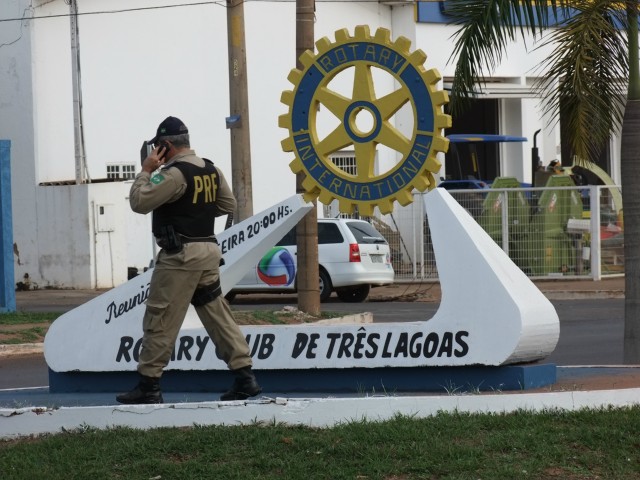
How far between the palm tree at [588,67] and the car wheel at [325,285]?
1313cm

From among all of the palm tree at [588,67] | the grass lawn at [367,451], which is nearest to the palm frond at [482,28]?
the palm tree at [588,67]

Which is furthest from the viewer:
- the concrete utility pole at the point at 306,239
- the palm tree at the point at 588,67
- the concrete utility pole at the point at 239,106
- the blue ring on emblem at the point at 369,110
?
the concrete utility pole at the point at 239,106

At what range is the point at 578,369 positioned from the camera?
1026 cm

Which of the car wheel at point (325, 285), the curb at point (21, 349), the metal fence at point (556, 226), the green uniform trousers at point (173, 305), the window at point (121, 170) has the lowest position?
the car wheel at point (325, 285)

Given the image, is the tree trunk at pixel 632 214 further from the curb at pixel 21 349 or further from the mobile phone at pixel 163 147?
the curb at pixel 21 349

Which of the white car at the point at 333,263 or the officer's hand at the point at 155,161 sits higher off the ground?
the officer's hand at the point at 155,161

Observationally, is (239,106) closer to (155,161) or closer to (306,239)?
(306,239)

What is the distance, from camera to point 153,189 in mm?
8344

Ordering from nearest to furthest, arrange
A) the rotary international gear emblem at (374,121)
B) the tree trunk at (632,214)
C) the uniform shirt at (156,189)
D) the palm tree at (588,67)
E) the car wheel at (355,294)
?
the uniform shirt at (156,189) < the rotary international gear emblem at (374,121) < the palm tree at (588,67) < the tree trunk at (632,214) < the car wheel at (355,294)

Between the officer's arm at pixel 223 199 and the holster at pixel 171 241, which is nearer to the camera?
the holster at pixel 171 241

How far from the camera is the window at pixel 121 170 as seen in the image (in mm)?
30859

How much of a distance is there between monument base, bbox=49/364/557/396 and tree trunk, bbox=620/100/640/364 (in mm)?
1845

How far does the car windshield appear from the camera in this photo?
24594mm

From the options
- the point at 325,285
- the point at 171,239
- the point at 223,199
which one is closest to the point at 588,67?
the point at 223,199
